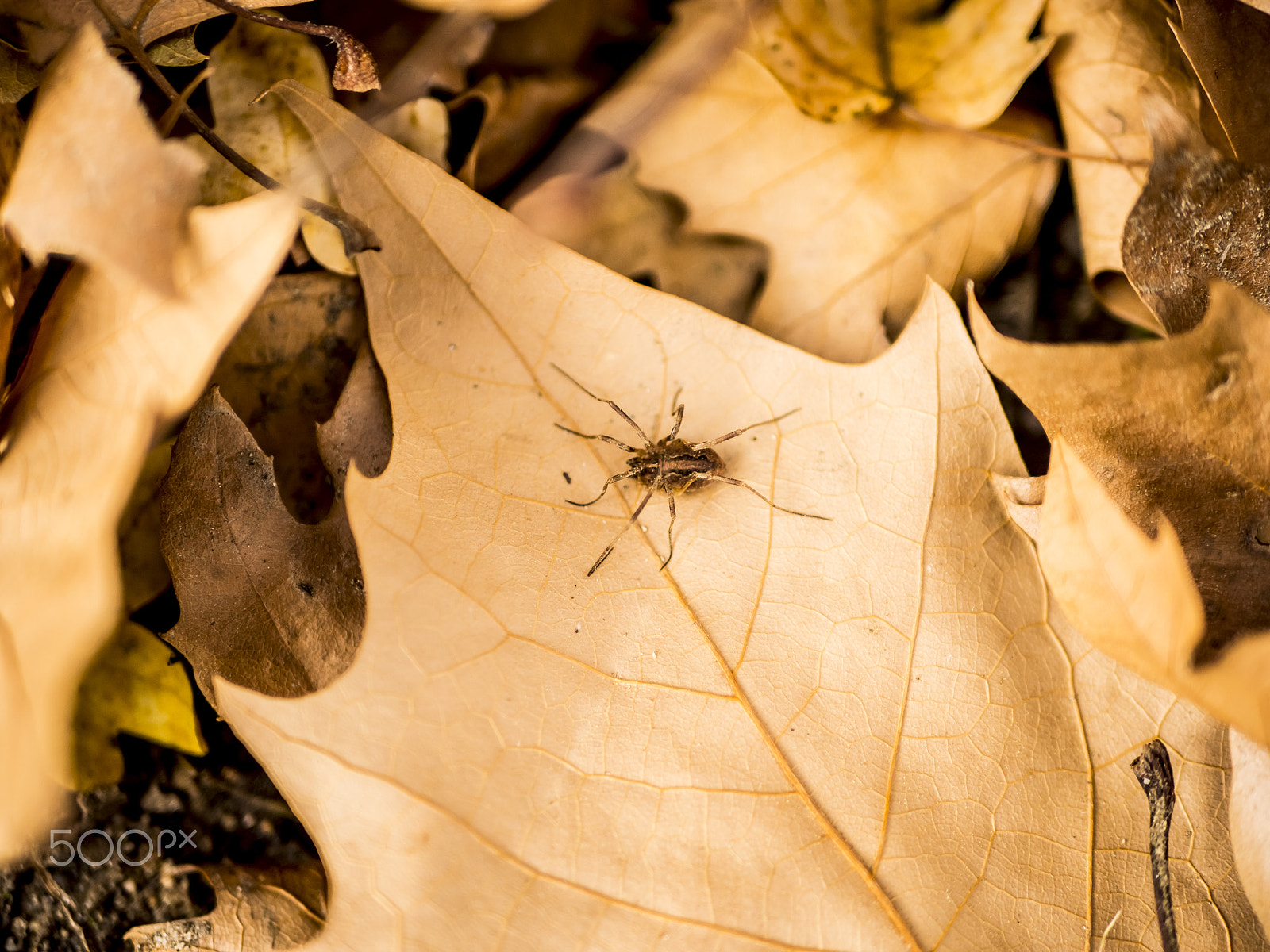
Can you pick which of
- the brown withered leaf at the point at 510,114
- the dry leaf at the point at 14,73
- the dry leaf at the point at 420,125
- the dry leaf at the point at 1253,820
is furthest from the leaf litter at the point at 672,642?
the brown withered leaf at the point at 510,114

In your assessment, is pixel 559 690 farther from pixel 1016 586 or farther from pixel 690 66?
pixel 690 66

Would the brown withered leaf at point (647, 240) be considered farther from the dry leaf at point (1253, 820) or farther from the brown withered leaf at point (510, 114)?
the dry leaf at point (1253, 820)

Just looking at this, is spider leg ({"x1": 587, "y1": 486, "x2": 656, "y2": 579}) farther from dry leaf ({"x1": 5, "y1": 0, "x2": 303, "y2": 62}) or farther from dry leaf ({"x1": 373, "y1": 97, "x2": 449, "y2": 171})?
dry leaf ({"x1": 5, "y1": 0, "x2": 303, "y2": 62})

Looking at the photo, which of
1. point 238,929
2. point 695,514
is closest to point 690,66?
point 695,514

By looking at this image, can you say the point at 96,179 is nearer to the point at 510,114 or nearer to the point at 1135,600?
the point at 510,114

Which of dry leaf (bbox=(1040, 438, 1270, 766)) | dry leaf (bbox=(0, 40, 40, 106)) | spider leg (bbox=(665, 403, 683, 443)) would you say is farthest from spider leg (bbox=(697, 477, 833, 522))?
dry leaf (bbox=(0, 40, 40, 106))

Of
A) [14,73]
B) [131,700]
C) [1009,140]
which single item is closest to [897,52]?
[1009,140]
